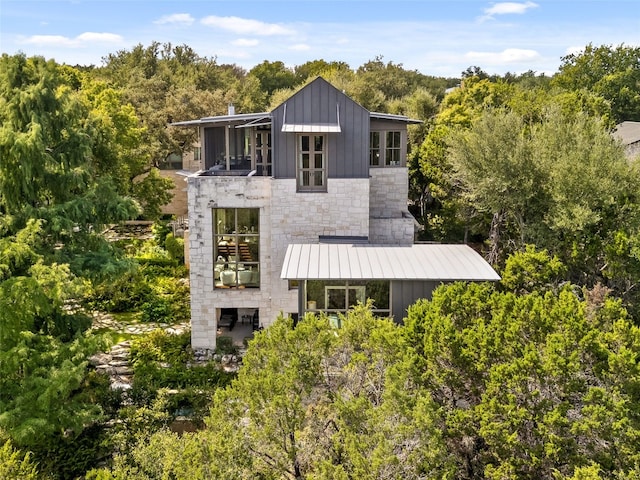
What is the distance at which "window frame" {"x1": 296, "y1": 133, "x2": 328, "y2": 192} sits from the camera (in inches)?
682

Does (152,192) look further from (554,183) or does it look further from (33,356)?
(554,183)

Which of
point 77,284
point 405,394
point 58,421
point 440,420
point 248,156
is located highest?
point 248,156

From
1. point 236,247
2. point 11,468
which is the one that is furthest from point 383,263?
point 11,468

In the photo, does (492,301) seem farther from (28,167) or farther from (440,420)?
(28,167)

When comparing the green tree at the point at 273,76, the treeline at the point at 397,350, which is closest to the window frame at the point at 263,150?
the treeline at the point at 397,350

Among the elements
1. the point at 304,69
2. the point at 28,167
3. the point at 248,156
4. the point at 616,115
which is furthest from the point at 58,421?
the point at 304,69

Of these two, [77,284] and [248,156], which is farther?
[248,156]

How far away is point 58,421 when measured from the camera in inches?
469

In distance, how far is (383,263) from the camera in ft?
48.2

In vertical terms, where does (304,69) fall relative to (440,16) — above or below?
above

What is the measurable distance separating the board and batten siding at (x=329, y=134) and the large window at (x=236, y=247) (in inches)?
78.3

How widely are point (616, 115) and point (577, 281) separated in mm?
43422

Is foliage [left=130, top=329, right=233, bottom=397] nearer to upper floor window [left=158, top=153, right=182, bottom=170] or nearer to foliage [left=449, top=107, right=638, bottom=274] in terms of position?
foliage [left=449, top=107, right=638, bottom=274]

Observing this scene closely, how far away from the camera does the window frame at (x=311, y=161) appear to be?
17.3m
